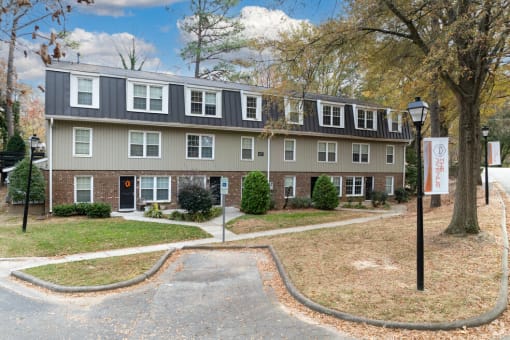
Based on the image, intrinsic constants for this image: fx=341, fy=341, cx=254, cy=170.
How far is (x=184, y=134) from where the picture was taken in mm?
18734

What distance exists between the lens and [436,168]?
6.74 metres

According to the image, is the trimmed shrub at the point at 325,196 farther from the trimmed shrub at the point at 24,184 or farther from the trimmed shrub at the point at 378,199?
the trimmed shrub at the point at 24,184

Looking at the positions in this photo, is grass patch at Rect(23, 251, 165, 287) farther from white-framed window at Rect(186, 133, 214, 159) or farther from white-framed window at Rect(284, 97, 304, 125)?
white-framed window at Rect(186, 133, 214, 159)

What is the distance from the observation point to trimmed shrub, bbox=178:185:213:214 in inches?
605

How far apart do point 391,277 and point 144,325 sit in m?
4.53

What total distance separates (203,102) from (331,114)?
887cm

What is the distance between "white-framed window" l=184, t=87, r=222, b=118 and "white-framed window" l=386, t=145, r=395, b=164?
13.8 meters

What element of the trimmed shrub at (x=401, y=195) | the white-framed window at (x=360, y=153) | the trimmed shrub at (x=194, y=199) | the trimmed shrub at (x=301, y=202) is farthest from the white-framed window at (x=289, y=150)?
the trimmed shrub at (x=401, y=195)

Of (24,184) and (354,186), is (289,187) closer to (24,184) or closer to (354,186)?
(354,186)

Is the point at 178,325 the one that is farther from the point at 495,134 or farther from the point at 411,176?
the point at 495,134

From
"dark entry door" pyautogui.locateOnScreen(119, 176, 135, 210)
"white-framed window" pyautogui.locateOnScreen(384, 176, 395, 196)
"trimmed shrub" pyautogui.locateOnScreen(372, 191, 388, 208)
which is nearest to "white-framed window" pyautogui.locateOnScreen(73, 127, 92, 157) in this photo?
"dark entry door" pyautogui.locateOnScreen(119, 176, 135, 210)

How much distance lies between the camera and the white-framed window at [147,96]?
17.2 m

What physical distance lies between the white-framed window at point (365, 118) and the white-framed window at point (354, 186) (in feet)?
11.8

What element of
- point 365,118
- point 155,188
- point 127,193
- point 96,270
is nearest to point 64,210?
point 127,193
